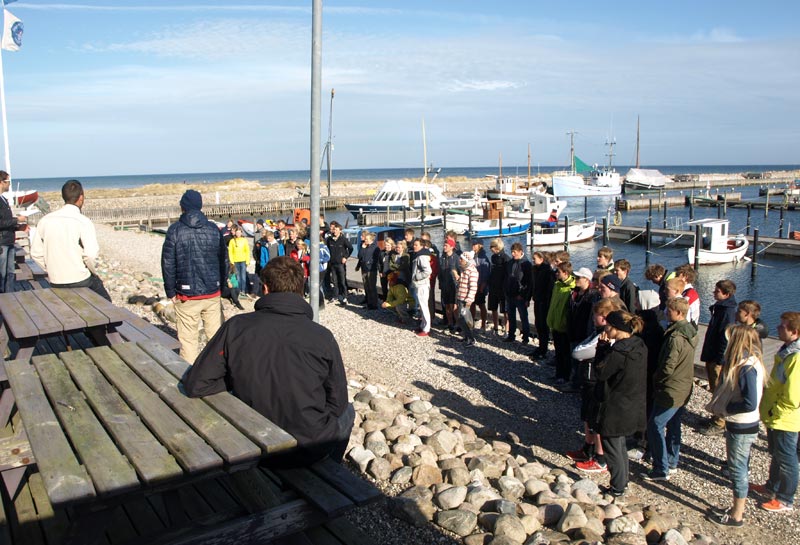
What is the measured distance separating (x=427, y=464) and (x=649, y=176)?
81.8m

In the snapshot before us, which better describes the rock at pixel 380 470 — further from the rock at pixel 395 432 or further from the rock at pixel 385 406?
the rock at pixel 385 406

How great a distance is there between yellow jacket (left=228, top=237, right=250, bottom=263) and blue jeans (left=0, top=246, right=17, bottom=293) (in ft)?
16.5

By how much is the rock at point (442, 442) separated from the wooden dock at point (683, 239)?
1048 inches

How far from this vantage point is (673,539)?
4.65 metres

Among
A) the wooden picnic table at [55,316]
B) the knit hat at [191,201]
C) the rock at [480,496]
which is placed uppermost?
the knit hat at [191,201]

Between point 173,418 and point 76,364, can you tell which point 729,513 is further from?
point 76,364

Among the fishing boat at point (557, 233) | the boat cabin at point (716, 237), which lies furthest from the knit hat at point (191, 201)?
the fishing boat at point (557, 233)

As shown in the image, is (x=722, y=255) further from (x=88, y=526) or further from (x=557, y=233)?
(x=88, y=526)

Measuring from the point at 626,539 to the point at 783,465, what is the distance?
5.37 ft

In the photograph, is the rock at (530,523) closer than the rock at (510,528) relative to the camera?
No

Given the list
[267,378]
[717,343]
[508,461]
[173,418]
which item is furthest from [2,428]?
[717,343]

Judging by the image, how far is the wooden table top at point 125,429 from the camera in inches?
101

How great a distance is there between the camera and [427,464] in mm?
5406

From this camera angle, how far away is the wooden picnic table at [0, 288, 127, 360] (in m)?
4.67
